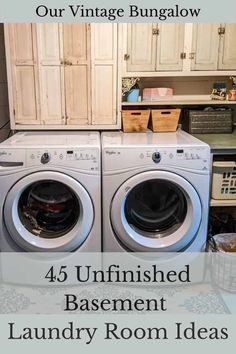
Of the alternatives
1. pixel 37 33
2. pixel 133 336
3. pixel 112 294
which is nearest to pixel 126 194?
pixel 112 294

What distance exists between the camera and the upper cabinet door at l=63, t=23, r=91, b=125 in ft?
8.48

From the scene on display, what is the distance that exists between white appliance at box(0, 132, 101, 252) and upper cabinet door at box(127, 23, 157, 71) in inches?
28.8

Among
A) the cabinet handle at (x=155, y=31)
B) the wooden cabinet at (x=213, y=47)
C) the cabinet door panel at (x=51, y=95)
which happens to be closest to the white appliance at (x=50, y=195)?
the cabinet door panel at (x=51, y=95)

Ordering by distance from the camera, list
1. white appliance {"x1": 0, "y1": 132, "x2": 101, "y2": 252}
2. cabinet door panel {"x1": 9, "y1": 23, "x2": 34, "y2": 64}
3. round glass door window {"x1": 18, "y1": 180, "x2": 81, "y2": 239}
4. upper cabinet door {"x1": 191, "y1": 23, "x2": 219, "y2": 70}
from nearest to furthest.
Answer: white appliance {"x1": 0, "y1": 132, "x2": 101, "y2": 252}, round glass door window {"x1": 18, "y1": 180, "x2": 81, "y2": 239}, cabinet door panel {"x1": 9, "y1": 23, "x2": 34, "y2": 64}, upper cabinet door {"x1": 191, "y1": 23, "x2": 219, "y2": 70}

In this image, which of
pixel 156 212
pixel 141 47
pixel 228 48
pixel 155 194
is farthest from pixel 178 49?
pixel 156 212

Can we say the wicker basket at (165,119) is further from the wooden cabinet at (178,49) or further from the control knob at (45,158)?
the control knob at (45,158)

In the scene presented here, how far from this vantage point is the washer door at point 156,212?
2.20 meters

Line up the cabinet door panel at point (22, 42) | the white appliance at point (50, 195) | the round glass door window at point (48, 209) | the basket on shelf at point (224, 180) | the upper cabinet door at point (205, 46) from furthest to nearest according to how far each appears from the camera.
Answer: the upper cabinet door at point (205, 46), the cabinet door panel at point (22, 42), the basket on shelf at point (224, 180), the round glass door window at point (48, 209), the white appliance at point (50, 195)

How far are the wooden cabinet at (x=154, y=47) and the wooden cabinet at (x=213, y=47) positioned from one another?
11cm

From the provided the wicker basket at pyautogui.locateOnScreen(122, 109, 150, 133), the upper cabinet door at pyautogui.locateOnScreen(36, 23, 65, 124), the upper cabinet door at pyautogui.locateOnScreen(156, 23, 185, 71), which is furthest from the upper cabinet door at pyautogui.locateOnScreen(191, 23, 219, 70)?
the upper cabinet door at pyautogui.locateOnScreen(36, 23, 65, 124)

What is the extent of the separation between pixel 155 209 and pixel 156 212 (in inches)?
0.8

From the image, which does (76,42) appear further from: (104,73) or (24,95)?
(24,95)

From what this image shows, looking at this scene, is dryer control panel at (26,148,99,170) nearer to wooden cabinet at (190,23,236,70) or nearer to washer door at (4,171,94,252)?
washer door at (4,171,94,252)

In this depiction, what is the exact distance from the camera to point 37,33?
2.56 m
